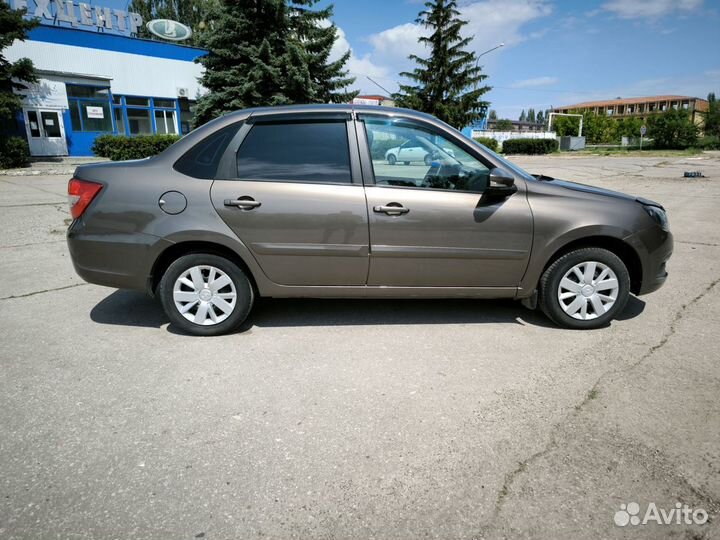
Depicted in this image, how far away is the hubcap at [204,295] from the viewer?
370cm

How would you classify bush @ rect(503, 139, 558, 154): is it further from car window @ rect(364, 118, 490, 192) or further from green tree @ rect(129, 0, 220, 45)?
car window @ rect(364, 118, 490, 192)

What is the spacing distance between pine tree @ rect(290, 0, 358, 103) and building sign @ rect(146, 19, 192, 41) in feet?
41.9

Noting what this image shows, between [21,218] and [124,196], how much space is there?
6840 millimetres

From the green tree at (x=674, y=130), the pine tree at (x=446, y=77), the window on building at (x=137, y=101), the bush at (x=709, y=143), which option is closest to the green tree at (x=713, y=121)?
the bush at (x=709, y=143)

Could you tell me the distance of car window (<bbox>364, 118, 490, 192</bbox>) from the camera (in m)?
3.67

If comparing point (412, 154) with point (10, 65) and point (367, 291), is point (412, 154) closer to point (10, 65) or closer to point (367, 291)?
point (367, 291)

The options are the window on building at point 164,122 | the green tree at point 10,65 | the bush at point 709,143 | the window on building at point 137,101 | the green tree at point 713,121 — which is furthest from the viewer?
the green tree at point 713,121

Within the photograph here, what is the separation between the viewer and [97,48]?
25.0 m

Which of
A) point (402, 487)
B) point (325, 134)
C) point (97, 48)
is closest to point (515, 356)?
point (402, 487)

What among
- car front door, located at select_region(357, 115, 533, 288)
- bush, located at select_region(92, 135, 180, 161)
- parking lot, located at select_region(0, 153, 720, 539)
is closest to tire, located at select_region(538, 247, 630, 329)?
parking lot, located at select_region(0, 153, 720, 539)

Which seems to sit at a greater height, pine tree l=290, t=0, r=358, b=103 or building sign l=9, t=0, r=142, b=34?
building sign l=9, t=0, r=142, b=34

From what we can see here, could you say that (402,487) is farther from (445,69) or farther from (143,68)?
(445,69)

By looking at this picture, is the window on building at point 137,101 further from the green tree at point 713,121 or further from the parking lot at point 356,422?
the green tree at point 713,121

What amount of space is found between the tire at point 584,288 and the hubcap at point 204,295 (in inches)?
100
